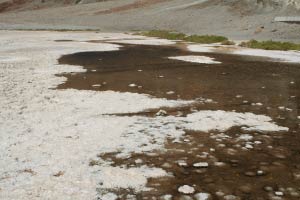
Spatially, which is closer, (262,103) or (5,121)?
(5,121)

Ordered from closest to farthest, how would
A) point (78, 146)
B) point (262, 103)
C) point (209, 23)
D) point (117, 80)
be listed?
point (78, 146), point (262, 103), point (117, 80), point (209, 23)

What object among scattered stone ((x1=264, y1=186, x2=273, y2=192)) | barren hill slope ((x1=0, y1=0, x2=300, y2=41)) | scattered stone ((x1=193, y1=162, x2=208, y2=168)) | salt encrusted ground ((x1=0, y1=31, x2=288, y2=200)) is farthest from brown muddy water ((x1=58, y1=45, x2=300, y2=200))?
barren hill slope ((x1=0, y1=0, x2=300, y2=41))

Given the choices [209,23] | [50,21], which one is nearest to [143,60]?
[209,23]

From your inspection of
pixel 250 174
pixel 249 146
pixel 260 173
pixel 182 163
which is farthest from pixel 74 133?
pixel 260 173

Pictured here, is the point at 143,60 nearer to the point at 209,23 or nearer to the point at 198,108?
the point at 198,108

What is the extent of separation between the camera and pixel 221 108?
12156 millimetres

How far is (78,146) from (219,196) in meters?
3.50

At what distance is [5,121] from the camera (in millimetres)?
10594

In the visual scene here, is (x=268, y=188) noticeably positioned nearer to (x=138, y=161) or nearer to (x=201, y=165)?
(x=201, y=165)

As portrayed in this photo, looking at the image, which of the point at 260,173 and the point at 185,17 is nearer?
the point at 260,173

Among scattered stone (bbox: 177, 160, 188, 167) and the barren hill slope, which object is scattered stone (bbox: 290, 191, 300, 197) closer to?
scattered stone (bbox: 177, 160, 188, 167)

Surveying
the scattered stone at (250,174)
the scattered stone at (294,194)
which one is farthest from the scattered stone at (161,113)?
the scattered stone at (294,194)

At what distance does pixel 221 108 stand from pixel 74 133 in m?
4.60

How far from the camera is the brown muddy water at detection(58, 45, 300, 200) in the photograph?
275 inches
